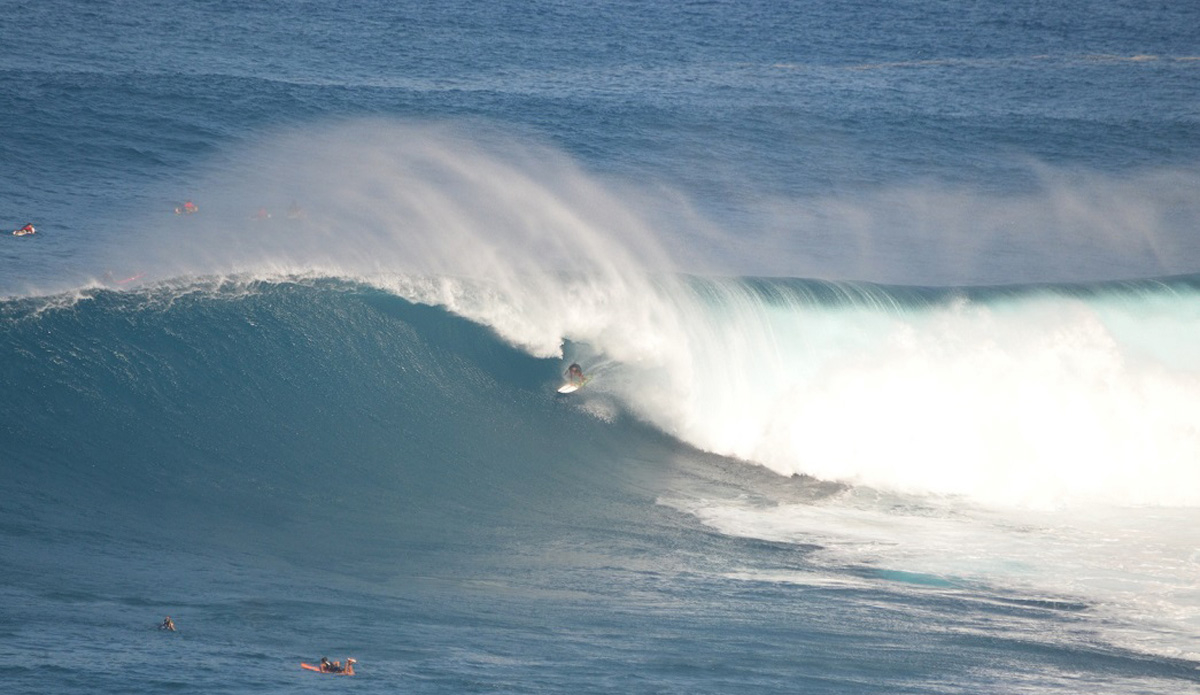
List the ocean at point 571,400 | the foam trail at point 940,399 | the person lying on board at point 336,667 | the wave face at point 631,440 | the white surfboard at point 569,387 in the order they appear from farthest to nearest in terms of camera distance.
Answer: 1. the white surfboard at point 569,387
2. the foam trail at point 940,399
3. the wave face at point 631,440
4. the ocean at point 571,400
5. the person lying on board at point 336,667

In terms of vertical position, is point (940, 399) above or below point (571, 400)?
above

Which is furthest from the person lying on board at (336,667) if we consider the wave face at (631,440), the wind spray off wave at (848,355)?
the wind spray off wave at (848,355)

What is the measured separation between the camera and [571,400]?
18.9 m

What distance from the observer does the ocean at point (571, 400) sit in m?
12.1

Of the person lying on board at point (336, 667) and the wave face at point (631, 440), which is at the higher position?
the wave face at point (631, 440)

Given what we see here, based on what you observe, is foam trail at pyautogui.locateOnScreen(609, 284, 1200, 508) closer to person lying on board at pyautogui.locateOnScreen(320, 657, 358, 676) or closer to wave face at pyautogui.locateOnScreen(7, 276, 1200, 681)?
wave face at pyautogui.locateOnScreen(7, 276, 1200, 681)

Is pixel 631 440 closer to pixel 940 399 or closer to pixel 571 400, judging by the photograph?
pixel 571 400

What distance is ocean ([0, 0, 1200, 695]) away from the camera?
39.7ft

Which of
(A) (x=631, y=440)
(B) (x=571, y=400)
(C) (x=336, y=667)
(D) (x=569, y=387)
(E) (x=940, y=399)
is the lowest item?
(C) (x=336, y=667)

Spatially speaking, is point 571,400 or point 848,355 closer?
point 571,400

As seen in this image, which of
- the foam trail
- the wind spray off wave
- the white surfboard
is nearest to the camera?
the foam trail

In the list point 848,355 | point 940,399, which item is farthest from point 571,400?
point 940,399

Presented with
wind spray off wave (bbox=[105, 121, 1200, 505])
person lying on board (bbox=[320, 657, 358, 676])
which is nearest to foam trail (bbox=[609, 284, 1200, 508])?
wind spray off wave (bbox=[105, 121, 1200, 505])

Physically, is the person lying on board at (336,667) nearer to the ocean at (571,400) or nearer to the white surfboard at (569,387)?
the ocean at (571,400)
